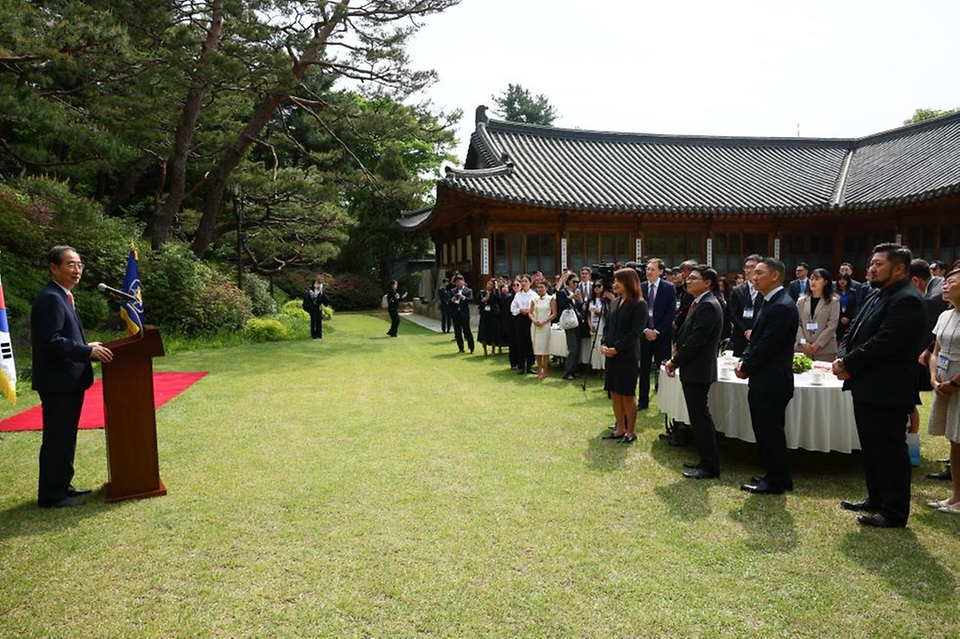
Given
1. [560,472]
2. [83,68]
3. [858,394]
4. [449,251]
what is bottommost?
[560,472]

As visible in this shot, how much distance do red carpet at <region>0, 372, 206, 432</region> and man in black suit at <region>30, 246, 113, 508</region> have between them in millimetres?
932

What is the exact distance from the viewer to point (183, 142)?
1555cm

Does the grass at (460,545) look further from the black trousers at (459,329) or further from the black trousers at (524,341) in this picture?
the black trousers at (459,329)

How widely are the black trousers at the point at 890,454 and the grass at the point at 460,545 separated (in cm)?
19

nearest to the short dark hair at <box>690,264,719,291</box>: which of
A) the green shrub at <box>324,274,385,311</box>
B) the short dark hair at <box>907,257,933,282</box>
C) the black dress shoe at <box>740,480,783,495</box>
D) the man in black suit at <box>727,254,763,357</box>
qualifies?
the black dress shoe at <box>740,480,783,495</box>

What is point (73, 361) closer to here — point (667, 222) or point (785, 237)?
point (667, 222)

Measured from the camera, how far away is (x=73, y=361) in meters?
4.42

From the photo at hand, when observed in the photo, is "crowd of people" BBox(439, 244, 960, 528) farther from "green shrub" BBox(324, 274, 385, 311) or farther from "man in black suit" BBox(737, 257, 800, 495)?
"green shrub" BBox(324, 274, 385, 311)

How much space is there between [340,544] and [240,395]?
17.9ft

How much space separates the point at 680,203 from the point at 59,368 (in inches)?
713

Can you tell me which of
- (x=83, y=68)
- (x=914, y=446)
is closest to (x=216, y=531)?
(x=914, y=446)

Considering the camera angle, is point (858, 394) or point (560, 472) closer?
point (858, 394)

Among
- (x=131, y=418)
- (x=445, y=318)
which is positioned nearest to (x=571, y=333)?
(x=131, y=418)

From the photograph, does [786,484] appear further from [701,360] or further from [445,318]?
[445,318]
